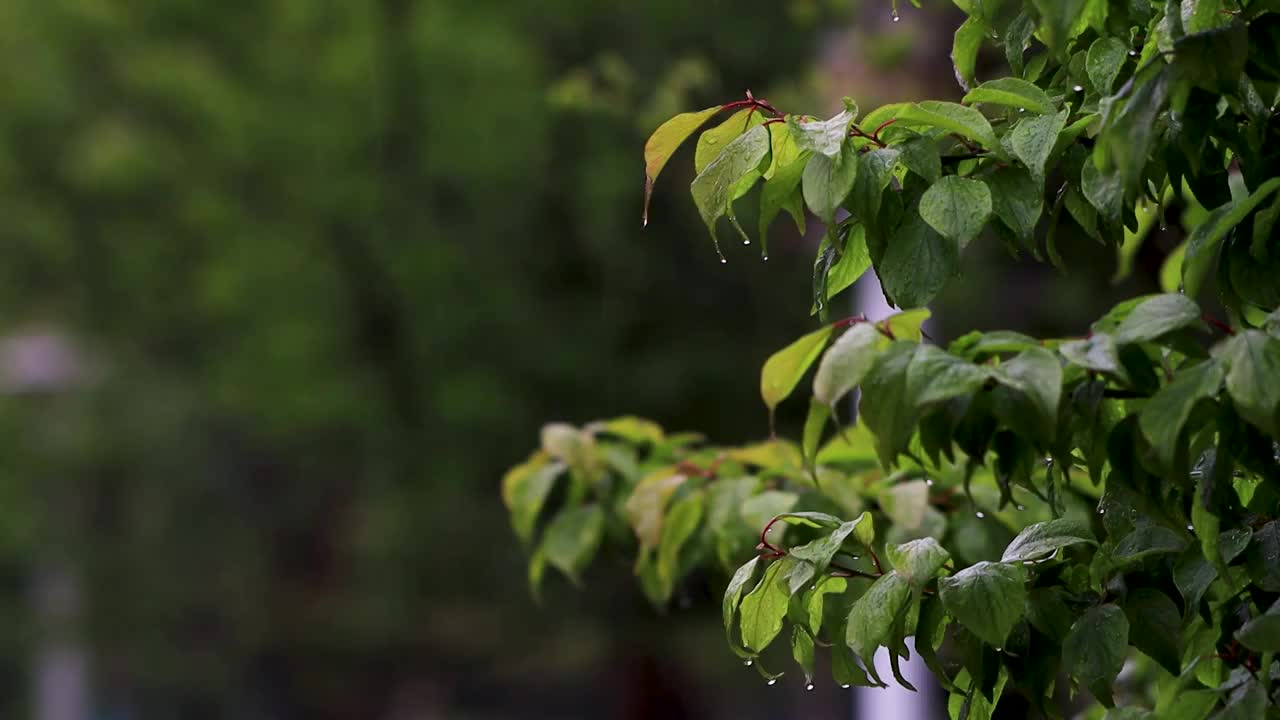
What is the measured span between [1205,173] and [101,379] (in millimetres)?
4341

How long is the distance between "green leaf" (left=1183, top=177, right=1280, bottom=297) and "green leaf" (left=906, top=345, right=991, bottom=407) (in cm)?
8

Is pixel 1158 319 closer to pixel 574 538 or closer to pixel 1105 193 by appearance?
pixel 1105 193

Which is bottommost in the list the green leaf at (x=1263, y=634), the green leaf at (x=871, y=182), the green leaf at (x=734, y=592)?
the green leaf at (x=1263, y=634)

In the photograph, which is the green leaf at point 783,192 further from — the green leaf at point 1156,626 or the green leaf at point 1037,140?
the green leaf at point 1156,626

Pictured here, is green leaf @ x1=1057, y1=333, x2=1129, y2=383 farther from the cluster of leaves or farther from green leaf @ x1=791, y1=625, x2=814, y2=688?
green leaf @ x1=791, y1=625, x2=814, y2=688

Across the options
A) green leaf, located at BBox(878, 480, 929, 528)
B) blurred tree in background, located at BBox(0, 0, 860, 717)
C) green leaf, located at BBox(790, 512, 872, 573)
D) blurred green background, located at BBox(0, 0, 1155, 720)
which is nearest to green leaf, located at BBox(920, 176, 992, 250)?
green leaf, located at BBox(790, 512, 872, 573)

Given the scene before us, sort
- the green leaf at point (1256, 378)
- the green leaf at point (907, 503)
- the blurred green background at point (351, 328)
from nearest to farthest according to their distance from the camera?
the green leaf at point (1256, 378) < the green leaf at point (907, 503) < the blurred green background at point (351, 328)

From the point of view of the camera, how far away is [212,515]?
14.7 feet

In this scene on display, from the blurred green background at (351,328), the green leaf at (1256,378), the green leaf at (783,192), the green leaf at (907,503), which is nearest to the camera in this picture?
the green leaf at (1256,378)

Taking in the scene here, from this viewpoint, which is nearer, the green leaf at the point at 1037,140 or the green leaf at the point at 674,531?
the green leaf at the point at 1037,140

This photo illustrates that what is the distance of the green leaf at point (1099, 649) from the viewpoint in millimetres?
A: 455

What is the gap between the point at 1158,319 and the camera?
402 millimetres

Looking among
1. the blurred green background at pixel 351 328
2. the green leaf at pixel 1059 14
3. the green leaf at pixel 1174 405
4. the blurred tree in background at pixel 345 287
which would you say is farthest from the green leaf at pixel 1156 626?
the blurred tree in background at pixel 345 287

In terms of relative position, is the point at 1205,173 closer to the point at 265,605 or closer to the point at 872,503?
the point at 872,503
